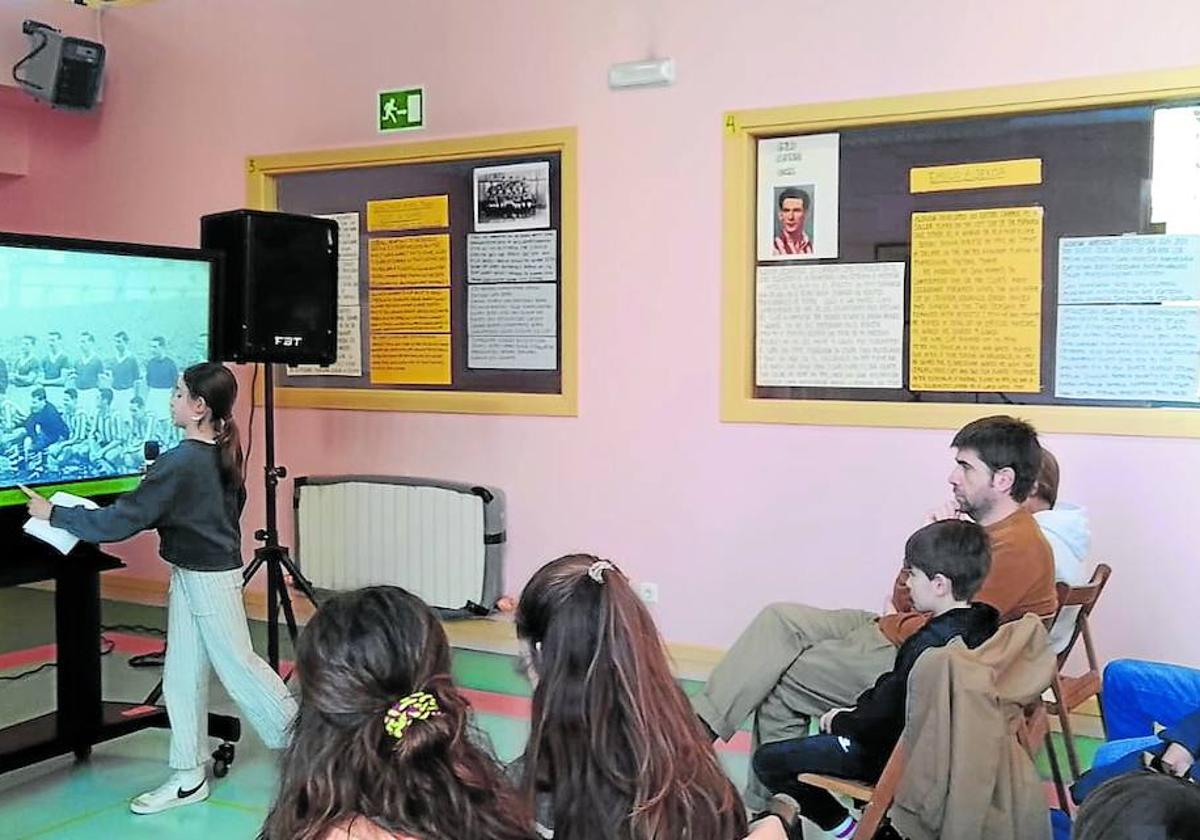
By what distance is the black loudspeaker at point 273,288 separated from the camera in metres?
4.28

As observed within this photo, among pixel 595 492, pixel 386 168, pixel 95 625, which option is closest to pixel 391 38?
pixel 386 168

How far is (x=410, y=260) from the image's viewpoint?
17.7 feet

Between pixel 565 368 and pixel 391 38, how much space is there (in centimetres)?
167

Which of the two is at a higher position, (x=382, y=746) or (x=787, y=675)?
(x=382, y=746)

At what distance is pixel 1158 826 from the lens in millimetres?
1409

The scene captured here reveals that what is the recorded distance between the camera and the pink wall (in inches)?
160

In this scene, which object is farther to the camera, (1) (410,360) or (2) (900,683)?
(1) (410,360)

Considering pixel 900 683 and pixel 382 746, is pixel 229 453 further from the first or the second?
pixel 382 746

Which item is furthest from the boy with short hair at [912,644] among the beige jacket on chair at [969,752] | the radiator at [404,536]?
the radiator at [404,536]

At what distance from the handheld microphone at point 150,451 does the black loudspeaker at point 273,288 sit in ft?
1.44

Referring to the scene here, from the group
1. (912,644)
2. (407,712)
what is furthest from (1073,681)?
(407,712)

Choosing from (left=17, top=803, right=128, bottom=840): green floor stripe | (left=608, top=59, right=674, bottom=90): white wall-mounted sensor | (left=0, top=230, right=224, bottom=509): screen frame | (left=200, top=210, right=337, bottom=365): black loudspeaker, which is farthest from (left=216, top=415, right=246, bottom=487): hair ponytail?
(left=608, top=59, right=674, bottom=90): white wall-mounted sensor

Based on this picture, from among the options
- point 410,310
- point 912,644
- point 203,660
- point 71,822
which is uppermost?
point 410,310

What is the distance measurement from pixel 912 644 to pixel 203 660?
80.6 inches
